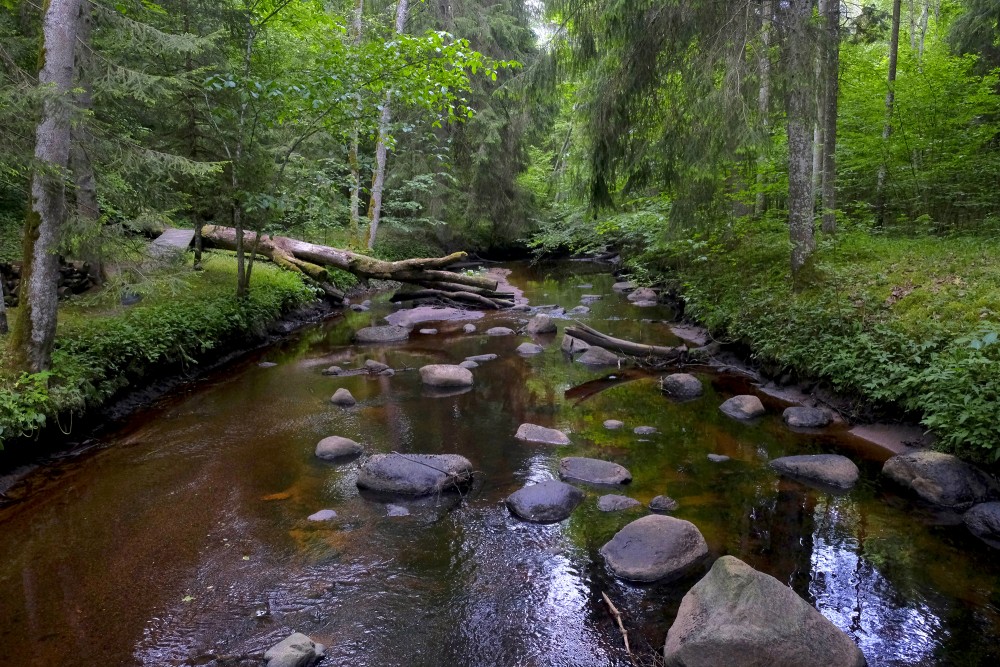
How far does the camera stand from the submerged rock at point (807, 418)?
23.9 feet

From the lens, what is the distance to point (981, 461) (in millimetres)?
5328

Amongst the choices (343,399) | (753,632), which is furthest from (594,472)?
(343,399)

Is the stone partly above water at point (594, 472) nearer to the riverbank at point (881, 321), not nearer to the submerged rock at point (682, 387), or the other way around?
the submerged rock at point (682, 387)

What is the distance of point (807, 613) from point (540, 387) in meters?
5.97

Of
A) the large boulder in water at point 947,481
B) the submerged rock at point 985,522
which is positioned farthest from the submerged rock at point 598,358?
the submerged rock at point 985,522

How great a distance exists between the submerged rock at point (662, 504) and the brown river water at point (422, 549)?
11cm

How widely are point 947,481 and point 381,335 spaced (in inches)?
392

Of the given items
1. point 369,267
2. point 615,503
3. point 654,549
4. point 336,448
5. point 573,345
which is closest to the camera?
point 654,549

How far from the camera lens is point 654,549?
4.53 m

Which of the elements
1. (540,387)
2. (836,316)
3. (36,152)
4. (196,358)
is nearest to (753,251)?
(836,316)

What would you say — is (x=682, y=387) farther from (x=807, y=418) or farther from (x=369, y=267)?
(x=369, y=267)

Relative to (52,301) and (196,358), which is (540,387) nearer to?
(196,358)

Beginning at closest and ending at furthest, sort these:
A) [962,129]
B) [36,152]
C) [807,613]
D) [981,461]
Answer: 1. [807,613]
2. [981,461]
3. [36,152]
4. [962,129]

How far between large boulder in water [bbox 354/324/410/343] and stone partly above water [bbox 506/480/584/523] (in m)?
7.38
